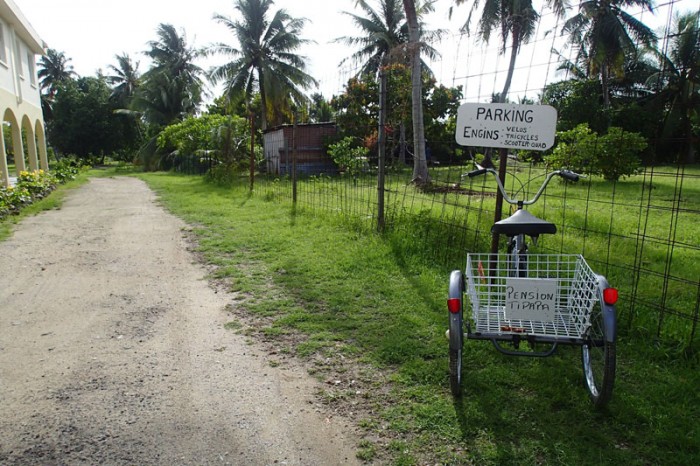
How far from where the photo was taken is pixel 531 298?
2.79 m

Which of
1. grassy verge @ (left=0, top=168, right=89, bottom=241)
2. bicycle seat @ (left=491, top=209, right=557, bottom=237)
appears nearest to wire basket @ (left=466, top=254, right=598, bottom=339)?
bicycle seat @ (left=491, top=209, right=557, bottom=237)

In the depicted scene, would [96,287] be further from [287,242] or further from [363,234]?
[363,234]

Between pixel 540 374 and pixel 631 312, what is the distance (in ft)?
3.74

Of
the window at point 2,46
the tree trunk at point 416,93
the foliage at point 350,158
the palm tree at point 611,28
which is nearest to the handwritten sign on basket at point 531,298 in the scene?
the foliage at point 350,158

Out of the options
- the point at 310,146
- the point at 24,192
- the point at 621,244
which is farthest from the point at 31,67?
the point at 621,244

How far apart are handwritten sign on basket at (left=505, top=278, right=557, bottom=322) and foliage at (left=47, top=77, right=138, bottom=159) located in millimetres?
43597

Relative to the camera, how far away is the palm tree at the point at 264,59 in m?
26.5

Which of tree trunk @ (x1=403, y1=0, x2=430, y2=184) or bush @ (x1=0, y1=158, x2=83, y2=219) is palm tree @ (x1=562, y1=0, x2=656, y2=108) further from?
bush @ (x1=0, y1=158, x2=83, y2=219)

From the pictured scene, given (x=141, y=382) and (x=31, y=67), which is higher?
(x=31, y=67)

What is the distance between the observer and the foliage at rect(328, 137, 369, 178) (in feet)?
30.5

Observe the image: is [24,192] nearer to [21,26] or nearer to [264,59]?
[21,26]

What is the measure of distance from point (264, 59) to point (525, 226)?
26.1 m

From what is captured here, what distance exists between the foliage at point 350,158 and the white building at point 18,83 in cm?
857

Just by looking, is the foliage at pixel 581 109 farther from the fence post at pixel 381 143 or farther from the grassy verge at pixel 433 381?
the grassy verge at pixel 433 381
